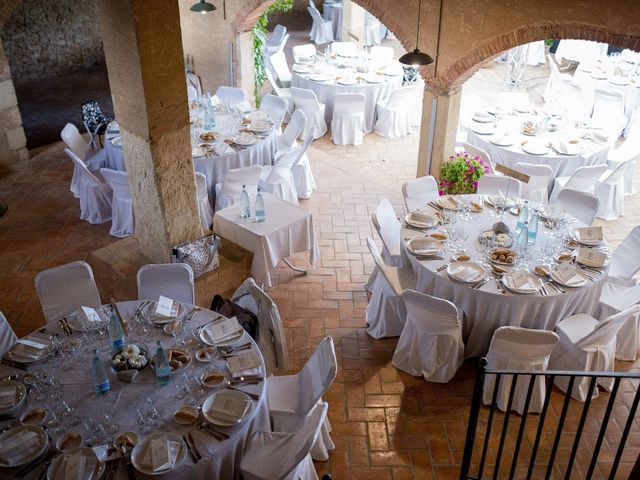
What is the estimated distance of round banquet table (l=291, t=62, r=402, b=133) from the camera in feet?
30.7

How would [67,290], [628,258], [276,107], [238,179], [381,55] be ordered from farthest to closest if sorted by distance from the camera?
[381,55]
[276,107]
[238,179]
[628,258]
[67,290]

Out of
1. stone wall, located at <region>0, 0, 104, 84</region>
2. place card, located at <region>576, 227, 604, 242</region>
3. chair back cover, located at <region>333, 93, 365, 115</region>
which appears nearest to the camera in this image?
place card, located at <region>576, 227, 604, 242</region>

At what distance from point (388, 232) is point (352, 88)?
4.11 m

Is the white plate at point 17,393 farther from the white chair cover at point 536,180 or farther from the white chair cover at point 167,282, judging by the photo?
the white chair cover at point 536,180

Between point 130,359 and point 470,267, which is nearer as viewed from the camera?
point 130,359

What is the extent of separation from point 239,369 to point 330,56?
24.4 feet

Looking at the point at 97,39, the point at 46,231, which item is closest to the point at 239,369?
the point at 46,231

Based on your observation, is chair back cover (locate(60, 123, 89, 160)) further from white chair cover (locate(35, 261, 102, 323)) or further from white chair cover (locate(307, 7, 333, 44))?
white chair cover (locate(307, 7, 333, 44))

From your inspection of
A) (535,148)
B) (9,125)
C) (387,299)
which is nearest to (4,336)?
(387,299)

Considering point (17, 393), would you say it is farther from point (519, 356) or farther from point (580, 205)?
point (580, 205)

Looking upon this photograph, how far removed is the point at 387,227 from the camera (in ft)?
19.3

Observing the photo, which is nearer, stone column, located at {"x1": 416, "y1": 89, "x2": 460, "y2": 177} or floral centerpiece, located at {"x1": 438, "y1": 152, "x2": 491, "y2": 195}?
floral centerpiece, located at {"x1": 438, "y1": 152, "x2": 491, "y2": 195}

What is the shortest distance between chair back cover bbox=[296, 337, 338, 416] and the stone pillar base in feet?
4.93

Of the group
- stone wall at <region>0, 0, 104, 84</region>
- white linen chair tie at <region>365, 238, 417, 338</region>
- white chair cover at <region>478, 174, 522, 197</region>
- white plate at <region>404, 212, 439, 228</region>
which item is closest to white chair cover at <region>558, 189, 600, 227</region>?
white chair cover at <region>478, 174, 522, 197</region>
